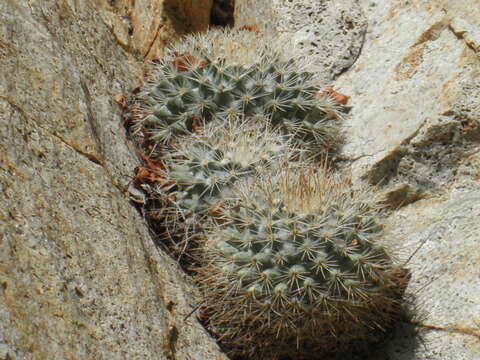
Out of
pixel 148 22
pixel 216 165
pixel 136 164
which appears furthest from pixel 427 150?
pixel 148 22

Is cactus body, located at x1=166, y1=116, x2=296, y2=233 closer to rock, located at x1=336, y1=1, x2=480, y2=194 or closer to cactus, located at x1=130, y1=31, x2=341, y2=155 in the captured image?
cactus, located at x1=130, y1=31, x2=341, y2=155

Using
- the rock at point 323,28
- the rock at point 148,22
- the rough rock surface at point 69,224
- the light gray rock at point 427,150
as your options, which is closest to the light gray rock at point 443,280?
the light gray rock at point 427,150

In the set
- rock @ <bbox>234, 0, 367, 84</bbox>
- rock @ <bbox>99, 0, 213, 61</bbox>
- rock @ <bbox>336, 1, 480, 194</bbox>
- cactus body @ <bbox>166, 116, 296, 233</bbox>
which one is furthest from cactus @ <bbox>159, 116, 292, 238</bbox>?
rock @ <bbox>99, 0, 213, 61</bbox>

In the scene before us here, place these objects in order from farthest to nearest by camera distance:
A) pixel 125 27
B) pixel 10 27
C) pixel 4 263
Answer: pixel 125 27
pixel 10 27
pixel 4 263

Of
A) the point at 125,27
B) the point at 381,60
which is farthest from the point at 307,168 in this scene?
the point at 125,27

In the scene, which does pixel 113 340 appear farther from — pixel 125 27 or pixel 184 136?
pixel 125 27

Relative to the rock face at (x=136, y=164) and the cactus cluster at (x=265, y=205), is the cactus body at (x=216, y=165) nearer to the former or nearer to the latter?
the cactus cluster at (x=265, y=205)

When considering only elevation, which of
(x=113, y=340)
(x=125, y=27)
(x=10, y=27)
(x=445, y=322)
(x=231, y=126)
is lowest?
(x=445, y=322)

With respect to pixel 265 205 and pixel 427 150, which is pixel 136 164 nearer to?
pixel 265 205
